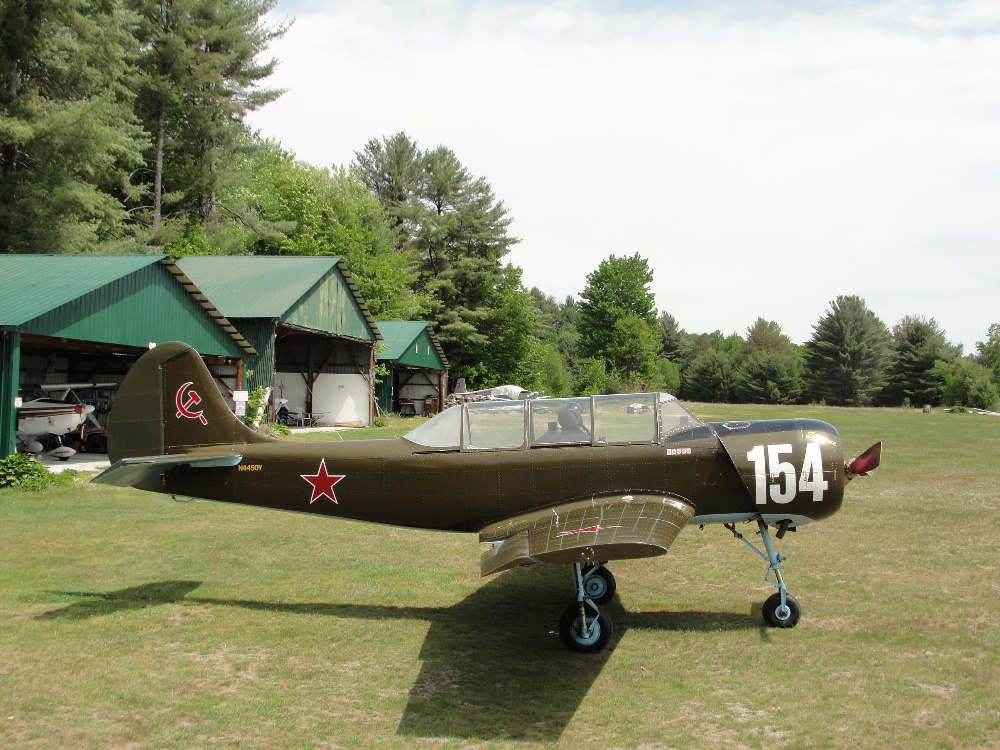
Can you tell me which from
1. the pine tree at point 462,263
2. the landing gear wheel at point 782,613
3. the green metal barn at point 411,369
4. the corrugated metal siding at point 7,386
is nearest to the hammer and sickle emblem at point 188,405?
the landing gear wheel at point 782,613

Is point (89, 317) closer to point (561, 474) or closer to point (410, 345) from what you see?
point (561, 474)

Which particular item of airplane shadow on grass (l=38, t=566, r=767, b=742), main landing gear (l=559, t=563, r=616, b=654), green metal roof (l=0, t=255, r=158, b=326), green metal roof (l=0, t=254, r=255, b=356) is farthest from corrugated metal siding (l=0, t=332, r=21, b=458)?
main landing gear (l=559, t=563, r=616, b=654)

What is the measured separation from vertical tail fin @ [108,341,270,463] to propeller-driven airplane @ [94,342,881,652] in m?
0.40

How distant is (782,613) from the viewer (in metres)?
7.00

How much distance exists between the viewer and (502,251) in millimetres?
66875

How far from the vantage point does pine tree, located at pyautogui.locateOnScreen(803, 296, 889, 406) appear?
3374 inches

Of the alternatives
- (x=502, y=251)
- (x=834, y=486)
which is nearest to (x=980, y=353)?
(x=502, y=251)

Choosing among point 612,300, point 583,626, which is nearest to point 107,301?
point 583,626

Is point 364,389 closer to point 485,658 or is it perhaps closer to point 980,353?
point 485,658

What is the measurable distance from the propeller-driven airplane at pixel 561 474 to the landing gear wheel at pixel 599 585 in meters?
0.02

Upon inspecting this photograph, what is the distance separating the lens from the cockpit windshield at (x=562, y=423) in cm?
728

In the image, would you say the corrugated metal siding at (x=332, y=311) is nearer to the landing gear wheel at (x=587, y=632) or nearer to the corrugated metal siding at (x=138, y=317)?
the corrugated metal siding at (x=138, y=317)

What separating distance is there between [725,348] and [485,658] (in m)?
160

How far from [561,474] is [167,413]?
4.61 meters
